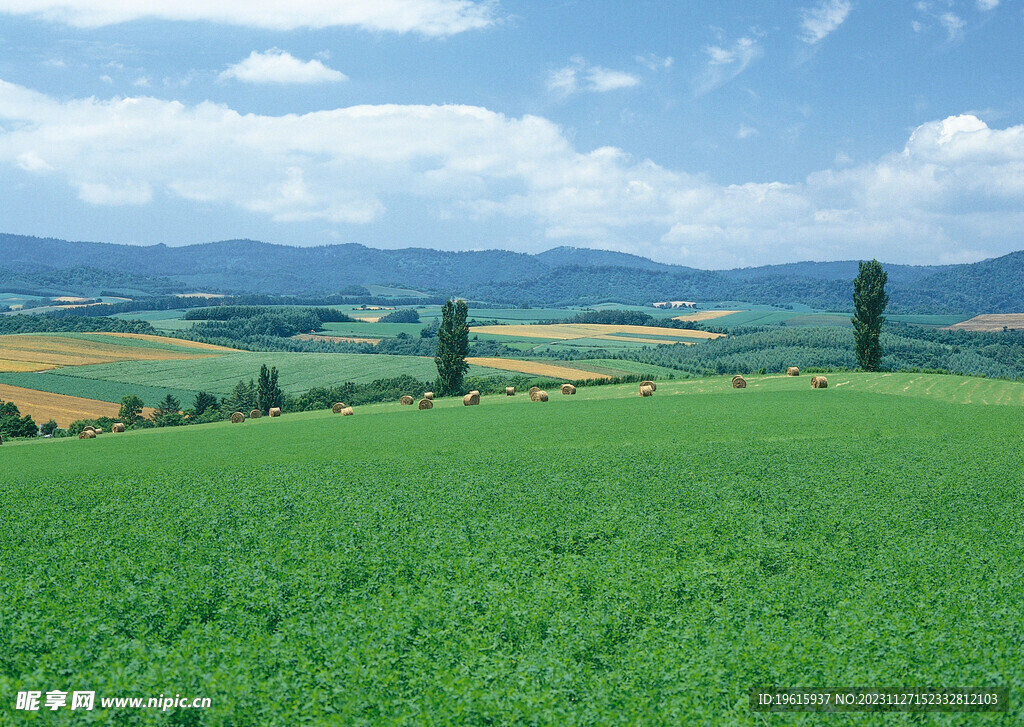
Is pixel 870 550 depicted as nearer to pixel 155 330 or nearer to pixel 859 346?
pixel 859 346

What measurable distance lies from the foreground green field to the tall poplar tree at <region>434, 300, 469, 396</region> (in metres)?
47.4

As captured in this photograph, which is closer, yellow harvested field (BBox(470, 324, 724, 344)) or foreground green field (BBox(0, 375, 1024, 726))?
foreground green field (BBox(0, 375, 1024, 726))

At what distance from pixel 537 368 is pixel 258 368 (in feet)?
139

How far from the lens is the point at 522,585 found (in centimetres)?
1511

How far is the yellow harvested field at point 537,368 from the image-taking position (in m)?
103

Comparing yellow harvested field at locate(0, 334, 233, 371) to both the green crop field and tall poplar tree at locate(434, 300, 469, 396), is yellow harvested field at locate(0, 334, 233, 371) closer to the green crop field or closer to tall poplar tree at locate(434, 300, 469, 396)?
the green crop field

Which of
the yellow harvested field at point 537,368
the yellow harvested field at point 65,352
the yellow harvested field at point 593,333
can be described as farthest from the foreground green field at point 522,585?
the yellow harvested field at point 593,333

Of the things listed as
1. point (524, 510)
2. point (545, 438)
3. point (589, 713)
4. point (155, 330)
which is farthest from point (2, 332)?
point (589, 713)

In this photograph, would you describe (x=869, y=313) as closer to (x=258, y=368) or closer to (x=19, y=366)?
(x=258, y=368)

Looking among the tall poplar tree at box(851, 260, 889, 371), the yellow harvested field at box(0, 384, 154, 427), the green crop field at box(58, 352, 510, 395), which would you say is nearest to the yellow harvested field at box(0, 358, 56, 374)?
the green crop field at box(58, 352, 510, 395)

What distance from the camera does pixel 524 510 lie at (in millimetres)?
21875

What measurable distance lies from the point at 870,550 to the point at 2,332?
181m

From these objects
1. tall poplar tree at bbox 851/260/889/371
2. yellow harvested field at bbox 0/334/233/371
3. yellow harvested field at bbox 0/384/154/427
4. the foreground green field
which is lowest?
yellow harvested field at bbox 0/384/154/427

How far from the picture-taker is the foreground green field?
1082cm
